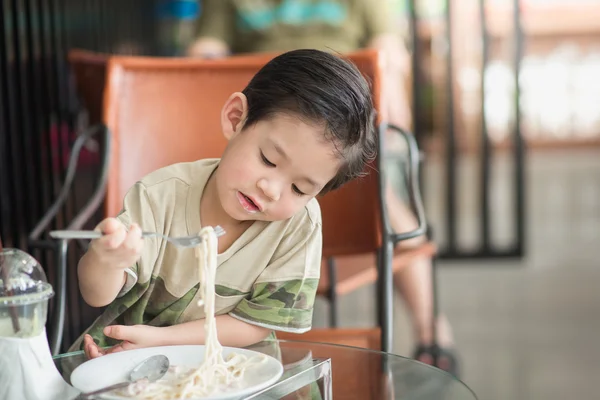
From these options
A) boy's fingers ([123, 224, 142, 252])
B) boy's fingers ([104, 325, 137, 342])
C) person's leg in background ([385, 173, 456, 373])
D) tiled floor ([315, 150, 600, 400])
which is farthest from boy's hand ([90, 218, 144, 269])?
person's leg in background ([385, 173, 456, 373])

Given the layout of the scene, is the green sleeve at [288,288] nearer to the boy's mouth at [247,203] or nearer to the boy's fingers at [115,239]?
the boy's mouth at [247,203]

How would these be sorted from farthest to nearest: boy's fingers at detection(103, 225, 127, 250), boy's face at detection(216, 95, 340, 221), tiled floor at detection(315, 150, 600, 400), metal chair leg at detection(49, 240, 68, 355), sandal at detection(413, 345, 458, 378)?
tiled floor at detection(315, 150, 600, 400)
sandal at detection(413, 345, 458, 378)
metal chair leg at detection(49, 240, 68, 355)
boy's face at detection(216, 95, 340, 221)
boy's fingers at detection(103, 225, 127, 250)

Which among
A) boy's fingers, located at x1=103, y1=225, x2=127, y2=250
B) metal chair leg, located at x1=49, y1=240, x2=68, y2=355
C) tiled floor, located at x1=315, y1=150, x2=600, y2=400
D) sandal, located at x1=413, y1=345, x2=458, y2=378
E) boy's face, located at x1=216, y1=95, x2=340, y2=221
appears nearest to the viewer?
boy's fingers, located at x1=103, y1=225, x2=127, y2=250

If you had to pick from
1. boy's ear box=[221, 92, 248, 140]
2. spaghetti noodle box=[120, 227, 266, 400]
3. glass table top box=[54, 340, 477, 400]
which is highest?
boy's ear box=[221, 92, 248, 140]

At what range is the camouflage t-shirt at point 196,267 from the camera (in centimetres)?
81

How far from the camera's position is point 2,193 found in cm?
163

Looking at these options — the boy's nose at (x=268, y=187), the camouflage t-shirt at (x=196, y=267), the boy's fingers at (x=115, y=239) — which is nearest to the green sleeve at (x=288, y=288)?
the camouflage t-shirt at (x=196, y=267)

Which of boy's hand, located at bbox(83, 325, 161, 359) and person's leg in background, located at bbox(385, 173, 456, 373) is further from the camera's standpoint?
person's leg in background, located at bbox(385, 173, 456, 373)

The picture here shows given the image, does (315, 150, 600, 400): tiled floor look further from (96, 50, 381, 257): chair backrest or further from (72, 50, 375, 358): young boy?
(72, 50, 375, 358): young boy

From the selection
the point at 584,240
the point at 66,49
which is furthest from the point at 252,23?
the point at 584,240

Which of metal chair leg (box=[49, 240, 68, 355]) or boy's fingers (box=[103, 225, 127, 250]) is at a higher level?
boy's fingers (box=[103, 225, 127, 250])

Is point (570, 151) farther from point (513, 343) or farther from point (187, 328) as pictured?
point (187, 328)

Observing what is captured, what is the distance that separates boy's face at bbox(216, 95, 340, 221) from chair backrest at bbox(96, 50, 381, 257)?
0.20 metres

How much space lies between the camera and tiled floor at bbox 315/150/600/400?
2.29m
